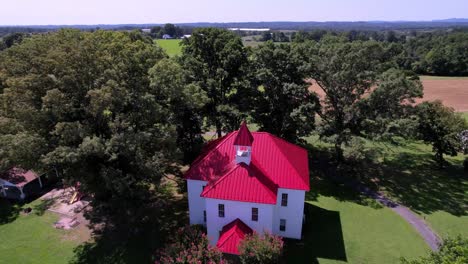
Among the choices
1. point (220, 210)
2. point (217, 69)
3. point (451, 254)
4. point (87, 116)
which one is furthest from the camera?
point (217, 69)

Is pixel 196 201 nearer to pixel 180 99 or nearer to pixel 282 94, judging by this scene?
pixel 180 99

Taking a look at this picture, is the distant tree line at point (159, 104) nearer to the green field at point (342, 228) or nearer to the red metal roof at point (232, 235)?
the green field at point (342, 228)

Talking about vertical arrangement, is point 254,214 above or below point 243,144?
below

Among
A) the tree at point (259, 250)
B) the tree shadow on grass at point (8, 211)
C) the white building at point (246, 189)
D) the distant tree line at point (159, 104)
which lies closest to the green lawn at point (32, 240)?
the tree shadow on grass at point (8, 211)

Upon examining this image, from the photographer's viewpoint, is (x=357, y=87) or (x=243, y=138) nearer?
(x=243, y=138)

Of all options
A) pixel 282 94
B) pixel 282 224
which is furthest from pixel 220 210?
pixel 282 94

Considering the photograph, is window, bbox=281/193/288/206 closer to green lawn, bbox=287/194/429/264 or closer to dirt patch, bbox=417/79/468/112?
green lawn, bbox=287/194/429/264

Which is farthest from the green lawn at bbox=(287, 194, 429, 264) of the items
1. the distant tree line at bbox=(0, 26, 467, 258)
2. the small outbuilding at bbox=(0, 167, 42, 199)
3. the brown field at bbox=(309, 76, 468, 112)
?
the brown field at bbox=(309, 76, 468, 112)

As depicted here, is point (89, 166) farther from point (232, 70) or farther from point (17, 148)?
point (232, 70)
